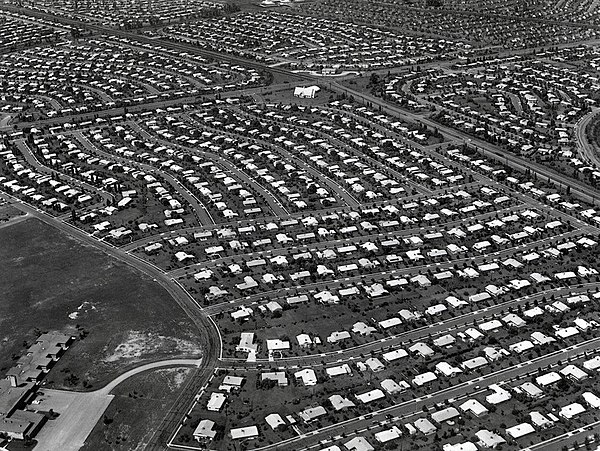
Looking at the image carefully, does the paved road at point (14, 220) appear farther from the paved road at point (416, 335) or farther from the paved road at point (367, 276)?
the paved road at point (416, 335)

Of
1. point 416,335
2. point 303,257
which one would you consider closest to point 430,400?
point 416,335

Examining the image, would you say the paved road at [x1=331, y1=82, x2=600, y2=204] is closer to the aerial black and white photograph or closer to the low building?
the aerial black and white photograph

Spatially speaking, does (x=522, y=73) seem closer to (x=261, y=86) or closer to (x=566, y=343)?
(x=261, y=86)

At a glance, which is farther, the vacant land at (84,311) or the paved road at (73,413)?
the vacant land at (84,311)

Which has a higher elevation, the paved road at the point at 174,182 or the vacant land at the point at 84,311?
the paved road at the point at 174,182

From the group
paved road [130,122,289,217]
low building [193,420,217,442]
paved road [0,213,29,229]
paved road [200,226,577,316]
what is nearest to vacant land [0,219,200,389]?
paved road [0,213,29,229]

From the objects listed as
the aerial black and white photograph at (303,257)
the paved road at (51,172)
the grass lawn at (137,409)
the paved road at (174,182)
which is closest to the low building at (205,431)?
the aerial black and white photograph at (303,257)
